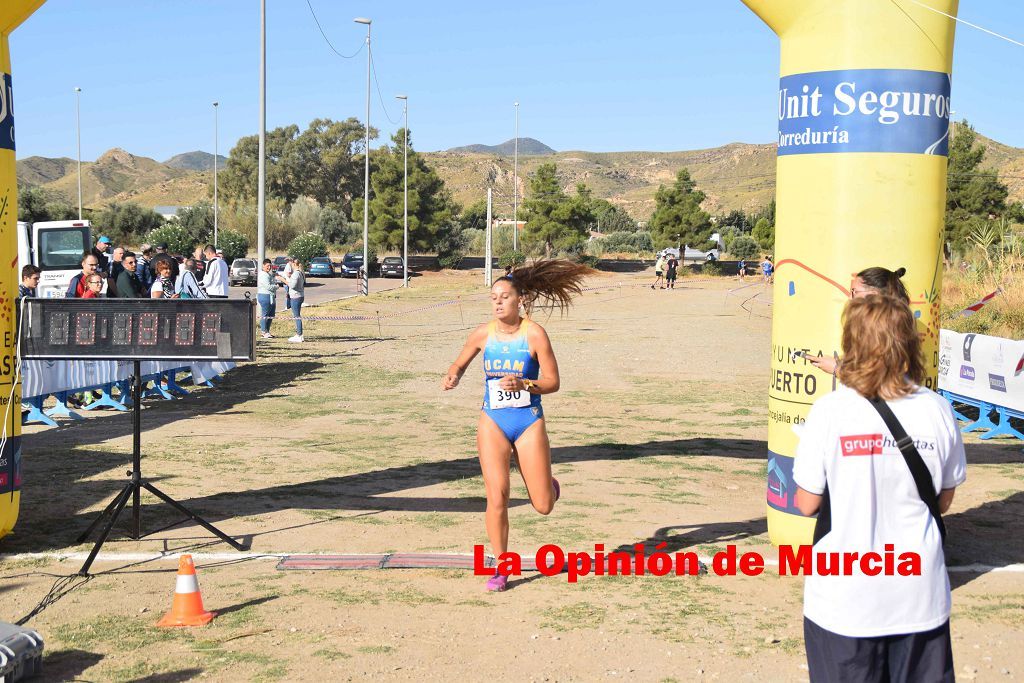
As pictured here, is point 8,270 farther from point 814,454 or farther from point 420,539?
point 814,454

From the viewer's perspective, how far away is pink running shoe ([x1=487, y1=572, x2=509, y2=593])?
6984 millimetres

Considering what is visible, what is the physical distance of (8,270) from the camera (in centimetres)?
777

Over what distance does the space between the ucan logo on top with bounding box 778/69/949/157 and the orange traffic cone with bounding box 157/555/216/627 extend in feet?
15.4

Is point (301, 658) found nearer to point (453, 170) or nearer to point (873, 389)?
point (873, 389)

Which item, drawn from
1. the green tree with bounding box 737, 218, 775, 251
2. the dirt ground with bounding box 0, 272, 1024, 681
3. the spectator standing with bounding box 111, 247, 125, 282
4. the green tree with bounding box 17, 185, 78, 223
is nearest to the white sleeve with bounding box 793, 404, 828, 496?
the dirt ground with bounding box 0, 272, 1024, 681

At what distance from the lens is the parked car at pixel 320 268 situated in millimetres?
64125

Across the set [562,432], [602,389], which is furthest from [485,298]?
[562,432]

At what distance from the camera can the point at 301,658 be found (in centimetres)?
581

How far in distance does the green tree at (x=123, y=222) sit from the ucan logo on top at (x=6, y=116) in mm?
80371

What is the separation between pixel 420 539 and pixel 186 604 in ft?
7.54

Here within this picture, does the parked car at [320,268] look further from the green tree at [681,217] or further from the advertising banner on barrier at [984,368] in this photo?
the advertising banner on barrier at [984,368]

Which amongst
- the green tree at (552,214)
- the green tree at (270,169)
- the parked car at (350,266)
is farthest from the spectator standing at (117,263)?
the green tree at (270,169)

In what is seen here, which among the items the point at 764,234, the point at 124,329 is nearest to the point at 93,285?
the point at 124,329

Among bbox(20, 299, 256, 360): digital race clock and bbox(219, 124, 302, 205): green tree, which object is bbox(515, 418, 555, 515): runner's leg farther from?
bbox(219, 124, 302, 205): green tree
